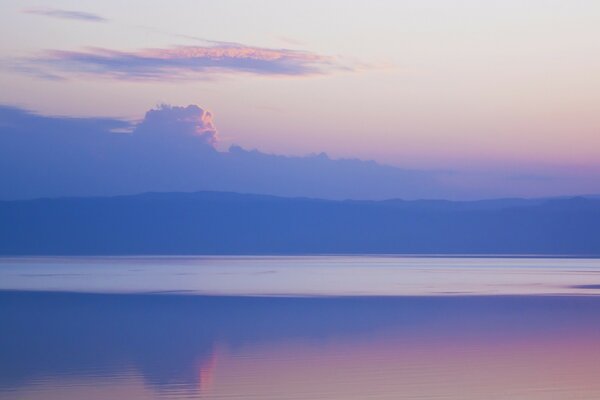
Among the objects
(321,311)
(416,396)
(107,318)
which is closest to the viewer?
(416,396)

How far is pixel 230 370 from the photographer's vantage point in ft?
47.9

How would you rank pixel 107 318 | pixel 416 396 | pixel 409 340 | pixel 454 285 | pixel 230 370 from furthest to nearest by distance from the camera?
pixel 454 285 → pixel 107 318 → pixel 409 340 → pixel 230 370 → pixel 416 396

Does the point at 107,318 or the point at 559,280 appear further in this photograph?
the point at 559,280

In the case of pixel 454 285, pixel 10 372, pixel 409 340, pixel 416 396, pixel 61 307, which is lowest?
pixel 416 396

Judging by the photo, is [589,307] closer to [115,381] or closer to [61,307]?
[61,307]

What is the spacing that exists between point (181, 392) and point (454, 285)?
2268 cm

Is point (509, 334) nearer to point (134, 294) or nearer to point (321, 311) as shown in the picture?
point (321, 311)

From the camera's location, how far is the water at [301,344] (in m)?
13.1

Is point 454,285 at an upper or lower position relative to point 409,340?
upper

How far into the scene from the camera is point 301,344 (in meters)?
17.4

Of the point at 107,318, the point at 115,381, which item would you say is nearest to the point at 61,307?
the point at 107,318

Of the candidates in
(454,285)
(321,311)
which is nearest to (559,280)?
(454,285)

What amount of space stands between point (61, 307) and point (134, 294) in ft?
16.2

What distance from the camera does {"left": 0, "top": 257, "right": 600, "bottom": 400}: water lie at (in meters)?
13.1
